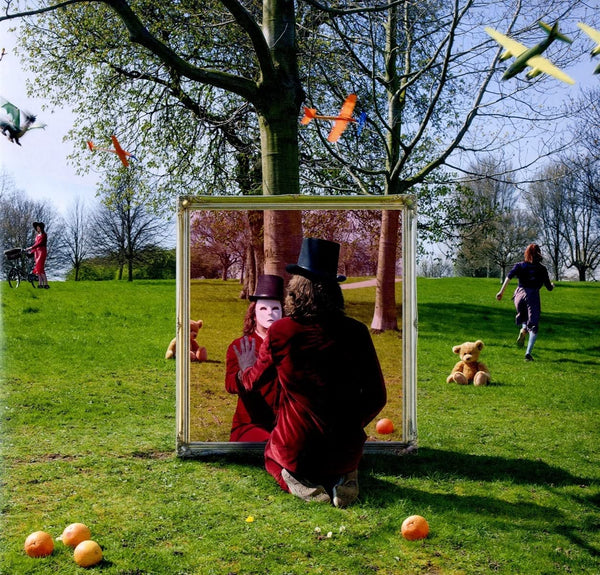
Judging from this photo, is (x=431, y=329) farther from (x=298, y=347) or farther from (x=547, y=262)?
(x=547, y=262)

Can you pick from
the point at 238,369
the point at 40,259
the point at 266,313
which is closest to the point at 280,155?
the point at 266,313

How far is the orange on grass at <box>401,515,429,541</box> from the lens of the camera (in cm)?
441

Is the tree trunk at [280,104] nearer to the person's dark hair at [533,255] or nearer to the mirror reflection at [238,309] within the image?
the mirror reflection at [238,309]

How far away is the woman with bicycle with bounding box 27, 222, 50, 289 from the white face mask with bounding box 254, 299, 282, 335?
1122 centimetres

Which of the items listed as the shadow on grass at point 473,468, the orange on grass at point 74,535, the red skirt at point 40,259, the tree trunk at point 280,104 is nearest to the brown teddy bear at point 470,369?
the shadow on grass at point 473,468

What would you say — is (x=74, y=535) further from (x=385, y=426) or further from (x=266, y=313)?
(x=385, y=426)

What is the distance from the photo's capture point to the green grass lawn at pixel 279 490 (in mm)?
4180

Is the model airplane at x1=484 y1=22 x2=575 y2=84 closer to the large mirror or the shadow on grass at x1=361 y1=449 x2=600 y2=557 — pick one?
the shadow on grass at x1=361 y1=449 x2=600 y2=557

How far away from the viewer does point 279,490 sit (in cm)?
528

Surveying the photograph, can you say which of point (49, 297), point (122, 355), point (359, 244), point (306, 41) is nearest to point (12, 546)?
point (359, 244)

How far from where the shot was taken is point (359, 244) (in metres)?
5.86

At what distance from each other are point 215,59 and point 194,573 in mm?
11190

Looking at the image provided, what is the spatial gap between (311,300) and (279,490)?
1.57m

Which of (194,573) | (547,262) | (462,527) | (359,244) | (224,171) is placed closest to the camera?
(194,573)
